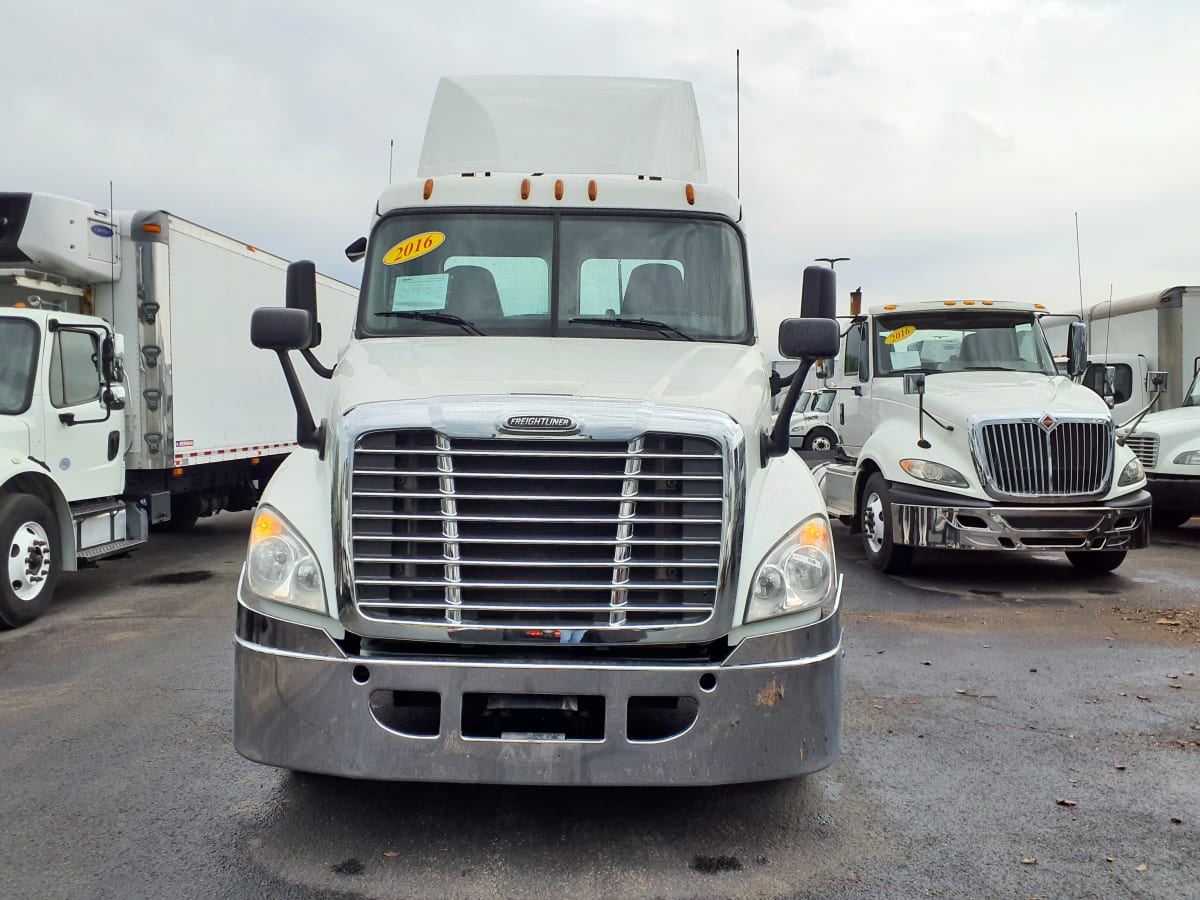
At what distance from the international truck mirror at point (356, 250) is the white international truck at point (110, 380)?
341 centimetres

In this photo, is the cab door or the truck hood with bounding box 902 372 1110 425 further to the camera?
the truck hood with bounding box 902 372 1110 425

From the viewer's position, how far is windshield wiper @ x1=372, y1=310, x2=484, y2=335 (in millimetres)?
4902

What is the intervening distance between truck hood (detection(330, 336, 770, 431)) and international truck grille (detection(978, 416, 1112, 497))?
4.44 m

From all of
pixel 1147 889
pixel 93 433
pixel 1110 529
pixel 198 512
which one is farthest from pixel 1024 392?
pixel 198 512

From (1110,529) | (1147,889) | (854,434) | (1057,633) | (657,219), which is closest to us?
(1147,889)

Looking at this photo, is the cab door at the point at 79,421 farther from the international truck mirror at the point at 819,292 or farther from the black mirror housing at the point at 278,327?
the international truck mirror at the point at 819,292

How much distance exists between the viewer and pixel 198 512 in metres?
12.4

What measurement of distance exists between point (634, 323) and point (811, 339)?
91cm

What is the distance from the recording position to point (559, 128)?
625 cm

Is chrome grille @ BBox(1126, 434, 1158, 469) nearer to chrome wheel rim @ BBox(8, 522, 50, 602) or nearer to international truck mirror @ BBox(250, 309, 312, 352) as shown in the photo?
international truck mirror @ BBox(250, 309, 312, 352)

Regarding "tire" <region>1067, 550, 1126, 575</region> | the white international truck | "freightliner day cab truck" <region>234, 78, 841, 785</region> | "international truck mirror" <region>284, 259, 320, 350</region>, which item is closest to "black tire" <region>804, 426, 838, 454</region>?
"tire" <region>1067, 550, 1126, 575</region>

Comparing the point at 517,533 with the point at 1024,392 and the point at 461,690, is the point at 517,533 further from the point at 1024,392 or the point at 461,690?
the point at 1024,392

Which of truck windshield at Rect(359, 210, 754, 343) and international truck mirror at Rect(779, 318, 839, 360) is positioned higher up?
truck windshield at Rect(359, 210, 754, 343)

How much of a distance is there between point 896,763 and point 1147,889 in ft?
4.38
